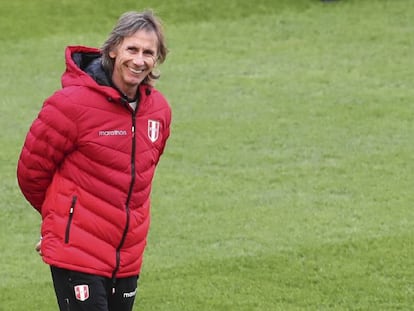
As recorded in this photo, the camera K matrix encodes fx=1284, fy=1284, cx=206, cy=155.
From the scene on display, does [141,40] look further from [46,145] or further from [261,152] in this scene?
[261,152]

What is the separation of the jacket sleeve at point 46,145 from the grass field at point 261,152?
2280 mm

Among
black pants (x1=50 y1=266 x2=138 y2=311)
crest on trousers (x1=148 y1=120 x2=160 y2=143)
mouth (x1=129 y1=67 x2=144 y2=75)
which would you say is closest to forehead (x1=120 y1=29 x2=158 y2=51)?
mouth (x1=129 y1=67 x2=144 y2=75)

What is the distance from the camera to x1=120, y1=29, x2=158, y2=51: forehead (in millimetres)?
5703

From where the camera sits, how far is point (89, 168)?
575 centimetres

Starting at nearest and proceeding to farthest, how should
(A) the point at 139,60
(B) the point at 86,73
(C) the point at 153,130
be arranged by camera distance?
1. (A) the point at 139,60
2. (B) the point at 86,73
3. (C) the point at 153,130

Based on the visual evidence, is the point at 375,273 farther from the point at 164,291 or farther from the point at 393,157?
the point at 393,157

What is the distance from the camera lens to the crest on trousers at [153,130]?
19.3 feet

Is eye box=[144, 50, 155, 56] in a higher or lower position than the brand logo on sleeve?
higher

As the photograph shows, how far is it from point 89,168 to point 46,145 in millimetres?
219

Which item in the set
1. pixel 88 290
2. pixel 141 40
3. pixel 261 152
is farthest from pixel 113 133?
pixel 261 152

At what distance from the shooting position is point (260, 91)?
13.5 m

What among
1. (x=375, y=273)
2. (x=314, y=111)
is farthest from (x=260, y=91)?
(x=375, y=273)

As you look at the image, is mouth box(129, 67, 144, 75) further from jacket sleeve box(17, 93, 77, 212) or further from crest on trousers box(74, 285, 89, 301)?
crest on trousers box(74, 285, 89, 301)

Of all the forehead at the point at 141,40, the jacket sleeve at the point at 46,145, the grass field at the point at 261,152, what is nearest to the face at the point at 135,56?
the forehead at the point at 141,40
